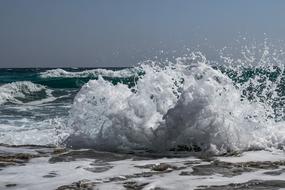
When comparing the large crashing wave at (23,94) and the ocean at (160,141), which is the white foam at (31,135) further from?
the large crashing wave at (23,94)

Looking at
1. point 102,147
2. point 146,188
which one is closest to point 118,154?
point 102,147

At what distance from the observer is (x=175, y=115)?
6676 mm

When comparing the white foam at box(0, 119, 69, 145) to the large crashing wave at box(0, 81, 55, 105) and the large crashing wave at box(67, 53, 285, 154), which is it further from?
the large crashing wave at box(0, 81, 55, 105)

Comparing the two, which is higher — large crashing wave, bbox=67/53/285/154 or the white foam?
large crashing wave, bbox=67/53/285/154

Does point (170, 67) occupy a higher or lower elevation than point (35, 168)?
higher

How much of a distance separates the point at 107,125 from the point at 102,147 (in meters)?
0.55

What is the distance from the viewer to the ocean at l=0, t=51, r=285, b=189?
178 inches

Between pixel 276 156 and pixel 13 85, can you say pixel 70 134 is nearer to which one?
pixel 276 156

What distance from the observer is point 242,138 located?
21.1ft

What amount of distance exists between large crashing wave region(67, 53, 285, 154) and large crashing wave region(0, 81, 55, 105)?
1560cm

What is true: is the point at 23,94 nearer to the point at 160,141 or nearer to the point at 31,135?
the point at 31,135

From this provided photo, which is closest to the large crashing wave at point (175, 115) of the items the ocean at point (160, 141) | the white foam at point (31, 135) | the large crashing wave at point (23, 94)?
the ocean at point (160, 141)

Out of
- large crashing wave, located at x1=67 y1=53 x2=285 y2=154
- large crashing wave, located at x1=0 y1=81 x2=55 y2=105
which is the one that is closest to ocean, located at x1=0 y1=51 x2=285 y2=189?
large crashing wave, located at x1=67 y1=53 x2=285 y2=154

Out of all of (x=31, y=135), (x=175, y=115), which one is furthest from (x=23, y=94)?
(x=175, y=115)
